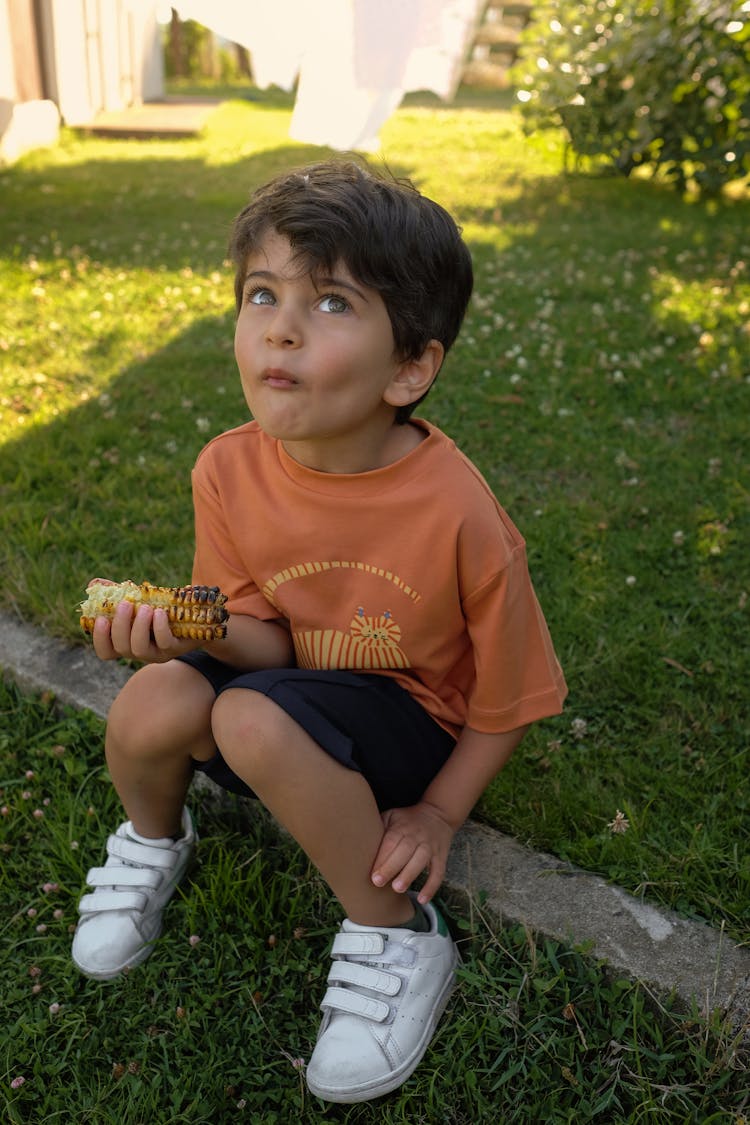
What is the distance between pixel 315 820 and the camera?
169 centimetres

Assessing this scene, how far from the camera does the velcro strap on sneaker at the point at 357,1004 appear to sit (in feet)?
5.62

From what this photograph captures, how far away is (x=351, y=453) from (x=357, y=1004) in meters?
0.96

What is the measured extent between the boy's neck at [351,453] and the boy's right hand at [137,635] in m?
0.41

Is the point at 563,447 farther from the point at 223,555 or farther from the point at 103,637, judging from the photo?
the point at 103,637

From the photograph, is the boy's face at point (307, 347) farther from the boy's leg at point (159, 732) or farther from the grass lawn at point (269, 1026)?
the grass lawn at point (269, 1026)

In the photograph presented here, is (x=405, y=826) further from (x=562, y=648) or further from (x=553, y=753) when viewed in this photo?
(x=562, y=648)

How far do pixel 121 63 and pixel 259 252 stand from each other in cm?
1218

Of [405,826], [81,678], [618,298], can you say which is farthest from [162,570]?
[618,298]

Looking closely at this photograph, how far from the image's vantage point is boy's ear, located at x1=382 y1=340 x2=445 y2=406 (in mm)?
1778

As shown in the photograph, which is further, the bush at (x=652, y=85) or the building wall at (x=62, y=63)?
the building wall at (x=62, y=63)

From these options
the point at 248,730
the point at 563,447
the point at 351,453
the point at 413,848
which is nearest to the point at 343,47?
the point at 563,447

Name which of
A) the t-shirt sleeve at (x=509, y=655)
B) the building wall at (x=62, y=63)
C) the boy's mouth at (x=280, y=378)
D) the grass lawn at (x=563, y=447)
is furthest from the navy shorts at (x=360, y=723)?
the building wall at (x=62, y=63)

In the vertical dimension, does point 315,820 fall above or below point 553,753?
above

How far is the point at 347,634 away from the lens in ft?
6.20
